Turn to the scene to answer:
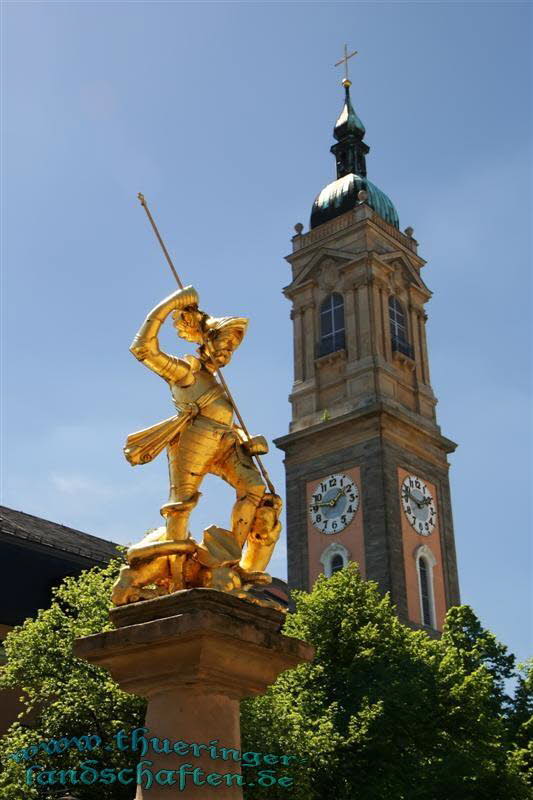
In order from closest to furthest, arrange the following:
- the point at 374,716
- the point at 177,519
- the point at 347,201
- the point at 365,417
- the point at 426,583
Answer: the point at 177,519 < the point at 374,716 < the point at 426,583 < the point at 365,417 < the point at 347,201

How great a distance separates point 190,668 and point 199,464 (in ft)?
5.51

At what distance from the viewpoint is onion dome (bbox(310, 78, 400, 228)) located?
50969mm

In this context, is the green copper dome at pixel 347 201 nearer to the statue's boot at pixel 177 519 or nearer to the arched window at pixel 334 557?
the arched window at pixel 334 557

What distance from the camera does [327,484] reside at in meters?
43.1

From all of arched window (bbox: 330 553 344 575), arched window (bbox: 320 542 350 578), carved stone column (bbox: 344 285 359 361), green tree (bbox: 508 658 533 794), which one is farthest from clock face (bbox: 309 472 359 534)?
green tree (bbox: 508 658 533 794)

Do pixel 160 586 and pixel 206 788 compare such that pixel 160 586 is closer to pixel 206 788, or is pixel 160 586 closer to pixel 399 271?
pixel 206 788

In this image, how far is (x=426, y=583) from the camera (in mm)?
41875

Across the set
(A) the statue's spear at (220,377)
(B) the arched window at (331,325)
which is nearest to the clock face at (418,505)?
(B) the arched window at (331,325)

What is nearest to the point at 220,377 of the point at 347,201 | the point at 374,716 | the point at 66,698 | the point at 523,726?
the point at 66,698

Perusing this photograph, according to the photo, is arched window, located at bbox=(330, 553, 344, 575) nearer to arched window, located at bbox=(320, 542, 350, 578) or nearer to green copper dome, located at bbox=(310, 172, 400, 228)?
arched window, located at bbox=(320, 542, 350, 578)

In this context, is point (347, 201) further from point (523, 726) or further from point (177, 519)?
point (177, 519)

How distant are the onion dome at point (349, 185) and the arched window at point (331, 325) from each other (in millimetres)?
5052

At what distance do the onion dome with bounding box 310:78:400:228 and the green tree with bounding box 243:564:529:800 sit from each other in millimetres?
27314

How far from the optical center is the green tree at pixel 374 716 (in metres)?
19.2
